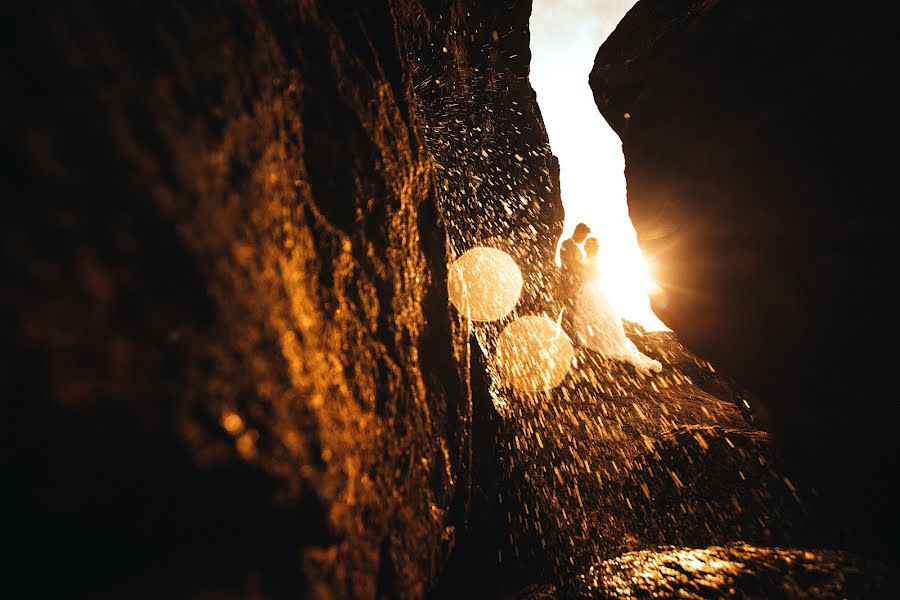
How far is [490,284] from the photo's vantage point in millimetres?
11234

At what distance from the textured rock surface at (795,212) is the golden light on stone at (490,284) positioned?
22.0 feet

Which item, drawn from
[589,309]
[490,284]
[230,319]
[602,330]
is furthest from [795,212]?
[602,330]

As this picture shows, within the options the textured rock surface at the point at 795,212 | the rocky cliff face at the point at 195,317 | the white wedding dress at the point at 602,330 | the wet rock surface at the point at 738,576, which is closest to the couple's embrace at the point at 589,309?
the white wedding dress at the point at 602,330

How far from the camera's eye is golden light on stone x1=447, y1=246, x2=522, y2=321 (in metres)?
10.2

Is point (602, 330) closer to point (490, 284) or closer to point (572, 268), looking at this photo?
point (572, 268)

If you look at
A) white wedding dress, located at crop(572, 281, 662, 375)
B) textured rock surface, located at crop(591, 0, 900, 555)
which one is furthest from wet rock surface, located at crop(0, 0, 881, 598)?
white wedding dress, located at crop(572, 281, 662, 375)

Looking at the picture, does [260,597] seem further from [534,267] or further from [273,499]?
[534,267]

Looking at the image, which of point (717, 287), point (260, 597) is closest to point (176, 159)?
point (260, 597)

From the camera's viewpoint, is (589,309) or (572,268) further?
(589,309)

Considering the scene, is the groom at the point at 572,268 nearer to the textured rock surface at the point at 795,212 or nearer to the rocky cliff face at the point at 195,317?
the textured rock surface at the point at 795,212

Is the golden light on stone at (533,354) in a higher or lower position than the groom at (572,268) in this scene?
lower

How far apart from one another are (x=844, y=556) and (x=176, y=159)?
3.80 meters

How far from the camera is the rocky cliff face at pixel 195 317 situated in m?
0.54

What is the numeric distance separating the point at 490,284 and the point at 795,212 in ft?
28.6
